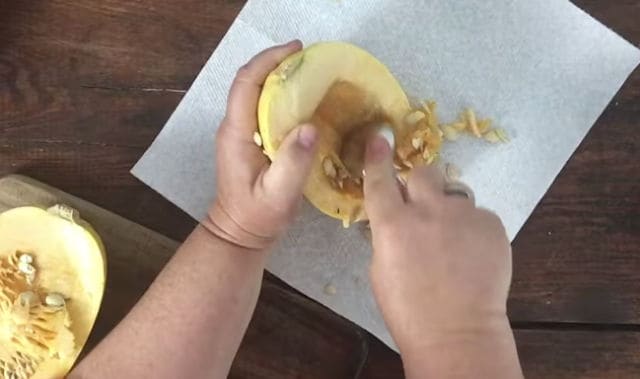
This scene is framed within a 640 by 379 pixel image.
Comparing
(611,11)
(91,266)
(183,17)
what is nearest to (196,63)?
(183,17)

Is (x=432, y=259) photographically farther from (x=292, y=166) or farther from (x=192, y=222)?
(x=192, y=222)

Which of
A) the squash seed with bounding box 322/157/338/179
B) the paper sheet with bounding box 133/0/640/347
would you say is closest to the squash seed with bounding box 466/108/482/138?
the paper sheet with bounding box 133/0/640/347

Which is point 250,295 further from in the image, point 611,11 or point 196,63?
point 611,11

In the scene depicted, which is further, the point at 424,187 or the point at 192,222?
the point at 192,222

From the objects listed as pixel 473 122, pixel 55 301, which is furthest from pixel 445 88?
pixel 55 301

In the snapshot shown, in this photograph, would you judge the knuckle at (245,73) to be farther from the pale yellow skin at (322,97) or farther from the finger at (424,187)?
the finger at (424,187)

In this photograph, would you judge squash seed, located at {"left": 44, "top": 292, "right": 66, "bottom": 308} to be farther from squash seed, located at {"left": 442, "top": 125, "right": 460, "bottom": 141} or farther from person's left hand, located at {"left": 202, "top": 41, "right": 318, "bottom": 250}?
squash seed, located at {"left": 442, "top": 125, "right": 460, "bottom": 141}
